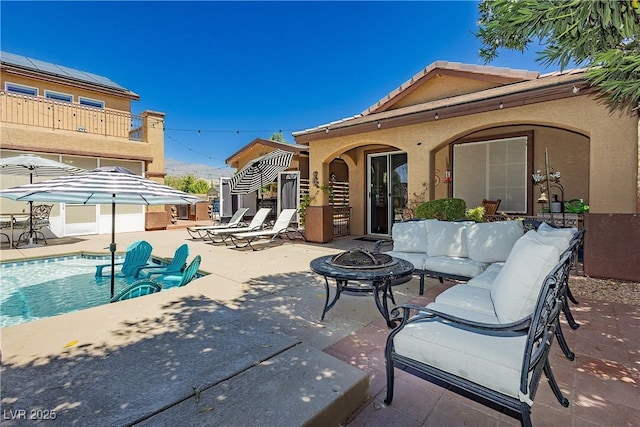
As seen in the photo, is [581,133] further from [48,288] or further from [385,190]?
[48,288]

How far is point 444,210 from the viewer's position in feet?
24.6

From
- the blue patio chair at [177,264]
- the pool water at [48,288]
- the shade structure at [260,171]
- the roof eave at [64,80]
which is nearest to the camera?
the pool water at [48,288]

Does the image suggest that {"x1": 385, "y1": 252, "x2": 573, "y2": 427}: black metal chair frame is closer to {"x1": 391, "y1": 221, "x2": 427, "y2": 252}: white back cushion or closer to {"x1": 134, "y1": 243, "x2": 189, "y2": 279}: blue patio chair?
{"x1": 391, "y1": 221, "x2": 427, "y2": 252}: white back cushion

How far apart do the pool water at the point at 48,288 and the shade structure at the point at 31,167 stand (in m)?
2.88

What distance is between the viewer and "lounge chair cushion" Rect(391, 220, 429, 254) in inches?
226

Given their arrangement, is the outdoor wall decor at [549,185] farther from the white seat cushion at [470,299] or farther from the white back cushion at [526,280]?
the white back cushion at [526,280]

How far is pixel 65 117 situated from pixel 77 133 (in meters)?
1.40

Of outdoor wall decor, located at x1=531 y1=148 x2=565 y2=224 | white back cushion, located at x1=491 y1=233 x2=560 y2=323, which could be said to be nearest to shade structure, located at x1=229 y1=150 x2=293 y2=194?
outdoor wall decor, located at x1=531 y1=148 x2=565 y2=224

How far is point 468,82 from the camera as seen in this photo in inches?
404

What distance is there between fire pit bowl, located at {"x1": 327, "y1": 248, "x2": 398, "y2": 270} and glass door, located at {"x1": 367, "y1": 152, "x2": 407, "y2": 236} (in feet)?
24.8

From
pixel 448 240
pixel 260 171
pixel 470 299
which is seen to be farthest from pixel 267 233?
pixel 470 299

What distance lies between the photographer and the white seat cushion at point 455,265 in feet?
15.4

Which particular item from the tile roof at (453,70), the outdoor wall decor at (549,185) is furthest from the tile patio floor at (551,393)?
the tile roof at (453,70)

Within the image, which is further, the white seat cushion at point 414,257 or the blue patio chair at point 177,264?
the blue patio chair at point 177,264
